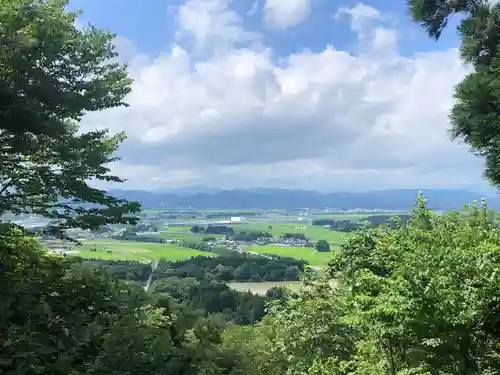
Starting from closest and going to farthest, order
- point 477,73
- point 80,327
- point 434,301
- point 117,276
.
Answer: point 80,327
point 434,301
point 477,73
point 117,276

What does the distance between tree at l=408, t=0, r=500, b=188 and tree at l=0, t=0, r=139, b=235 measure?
4.89 m

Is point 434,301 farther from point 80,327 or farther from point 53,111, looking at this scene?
point 53,111

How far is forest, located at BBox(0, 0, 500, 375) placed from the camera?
4.39 m

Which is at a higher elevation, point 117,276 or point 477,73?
point 477,73

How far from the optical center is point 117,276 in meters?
6.79

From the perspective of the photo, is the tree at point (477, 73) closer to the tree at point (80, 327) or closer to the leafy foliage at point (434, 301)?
the leafy foliage at point (434, 301)

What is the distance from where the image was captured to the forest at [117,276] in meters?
4.39

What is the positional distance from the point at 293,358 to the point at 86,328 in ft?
22.7

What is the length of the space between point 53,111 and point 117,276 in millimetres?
2522

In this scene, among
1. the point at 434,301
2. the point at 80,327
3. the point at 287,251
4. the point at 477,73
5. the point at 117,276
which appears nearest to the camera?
the point at 80,327

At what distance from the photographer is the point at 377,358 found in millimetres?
6637

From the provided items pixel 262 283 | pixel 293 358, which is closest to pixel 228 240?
pixel 262 283

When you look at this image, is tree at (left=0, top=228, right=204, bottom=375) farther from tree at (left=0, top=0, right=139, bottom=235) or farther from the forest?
tree at (left=0, top=0, right=139, bottom=235)

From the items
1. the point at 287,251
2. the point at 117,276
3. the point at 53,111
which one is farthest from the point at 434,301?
the point at 287,251
